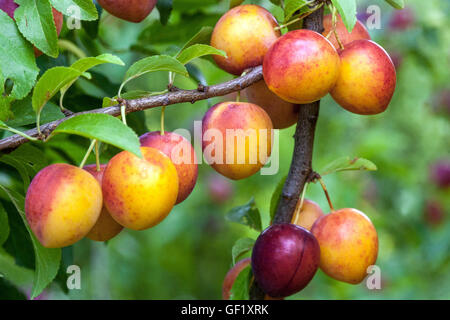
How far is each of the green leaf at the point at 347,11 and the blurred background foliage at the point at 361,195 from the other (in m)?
0.89

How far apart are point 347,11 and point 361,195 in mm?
1501

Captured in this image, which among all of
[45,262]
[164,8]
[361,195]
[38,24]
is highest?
[361,195]

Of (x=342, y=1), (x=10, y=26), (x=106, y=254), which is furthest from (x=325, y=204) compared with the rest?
(x=10, y=26)

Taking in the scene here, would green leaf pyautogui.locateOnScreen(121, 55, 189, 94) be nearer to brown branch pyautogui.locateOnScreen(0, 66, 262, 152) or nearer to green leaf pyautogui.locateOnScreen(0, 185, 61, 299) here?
brown branch pyautogui.locateOnScreen(0, 66, 262, 152)

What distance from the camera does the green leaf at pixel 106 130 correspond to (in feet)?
1.70

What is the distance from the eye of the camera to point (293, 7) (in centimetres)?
71

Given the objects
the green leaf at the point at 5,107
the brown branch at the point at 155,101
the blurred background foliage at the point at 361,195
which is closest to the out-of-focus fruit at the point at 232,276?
the brown branch at the point at 155,101

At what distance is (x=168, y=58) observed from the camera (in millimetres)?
618

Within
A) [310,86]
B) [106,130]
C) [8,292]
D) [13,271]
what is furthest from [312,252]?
[13,271]

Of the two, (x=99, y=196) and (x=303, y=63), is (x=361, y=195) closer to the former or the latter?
(x=303, y=63)

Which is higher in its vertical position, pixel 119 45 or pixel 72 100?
pixel 119 45

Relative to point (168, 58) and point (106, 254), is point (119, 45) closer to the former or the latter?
point (106, 254)

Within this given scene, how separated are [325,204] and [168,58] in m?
1.08

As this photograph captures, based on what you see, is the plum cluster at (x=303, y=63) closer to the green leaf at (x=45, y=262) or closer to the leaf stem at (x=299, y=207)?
the leaf stem at (x=299, y=207)
